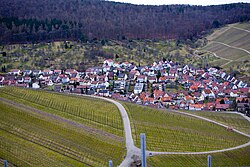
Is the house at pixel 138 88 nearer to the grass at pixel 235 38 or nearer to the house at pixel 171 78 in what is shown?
the house at pixel 171 78

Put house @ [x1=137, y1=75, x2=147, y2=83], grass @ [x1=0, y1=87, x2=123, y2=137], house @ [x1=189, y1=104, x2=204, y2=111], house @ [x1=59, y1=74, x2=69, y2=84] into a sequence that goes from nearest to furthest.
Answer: grass @ [x1=0, y1=87, x2=123, y2=137], house @ [x1=189, y1=104, x2=204, y2=111], house @ [x1=59, y1=74, x2=69, y2=84], house @ [x1=137, y1=75, x2=147, y2=83]

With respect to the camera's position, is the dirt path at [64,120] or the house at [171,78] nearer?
the dirt path at [64,120]

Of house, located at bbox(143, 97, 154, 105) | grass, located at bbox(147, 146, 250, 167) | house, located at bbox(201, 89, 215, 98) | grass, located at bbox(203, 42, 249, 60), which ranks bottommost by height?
grass, located at bbox(147, 146, 250, 167)

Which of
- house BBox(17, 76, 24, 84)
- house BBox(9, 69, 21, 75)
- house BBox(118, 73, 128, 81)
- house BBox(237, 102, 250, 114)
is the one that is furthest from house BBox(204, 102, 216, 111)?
house BBox(9, 69, 21, 75)

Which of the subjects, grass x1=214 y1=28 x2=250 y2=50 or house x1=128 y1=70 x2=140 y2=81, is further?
grass x1=214 y1=28 x2=250 y2=50

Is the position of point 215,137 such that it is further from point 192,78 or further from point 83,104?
point 192,78

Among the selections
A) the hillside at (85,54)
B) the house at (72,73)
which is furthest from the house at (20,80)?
the hillside at (85,54)

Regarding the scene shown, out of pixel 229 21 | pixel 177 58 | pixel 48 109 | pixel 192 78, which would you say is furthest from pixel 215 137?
pixel 229 21

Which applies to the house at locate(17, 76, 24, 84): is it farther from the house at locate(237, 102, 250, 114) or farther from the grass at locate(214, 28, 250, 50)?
the grass at locate(214, 28, 250, 50)
